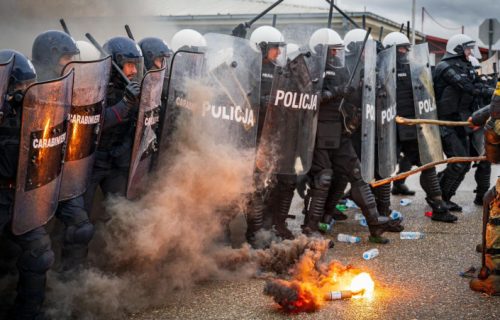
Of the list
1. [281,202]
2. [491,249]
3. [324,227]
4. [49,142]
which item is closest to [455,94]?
[324,227]

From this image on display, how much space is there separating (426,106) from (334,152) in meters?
1.44

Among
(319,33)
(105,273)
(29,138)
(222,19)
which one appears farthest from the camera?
(222,19)

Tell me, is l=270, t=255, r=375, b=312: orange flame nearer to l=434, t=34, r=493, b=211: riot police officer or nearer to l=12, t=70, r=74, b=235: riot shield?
l=12, t=70, r=74, b=235: riot shield

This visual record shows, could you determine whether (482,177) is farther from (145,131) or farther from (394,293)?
(145,131)

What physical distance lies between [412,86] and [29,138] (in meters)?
4.63

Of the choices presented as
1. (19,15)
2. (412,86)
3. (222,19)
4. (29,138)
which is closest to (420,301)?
(29,138)

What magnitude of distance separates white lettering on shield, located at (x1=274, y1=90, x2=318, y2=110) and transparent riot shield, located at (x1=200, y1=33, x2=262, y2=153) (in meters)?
0.36

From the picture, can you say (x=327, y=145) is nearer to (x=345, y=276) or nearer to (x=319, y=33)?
(x=319, y=33)

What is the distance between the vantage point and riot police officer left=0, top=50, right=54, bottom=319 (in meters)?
3.56

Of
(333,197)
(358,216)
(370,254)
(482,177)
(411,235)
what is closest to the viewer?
(370,254)

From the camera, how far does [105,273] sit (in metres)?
4.40

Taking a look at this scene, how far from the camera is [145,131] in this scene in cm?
454

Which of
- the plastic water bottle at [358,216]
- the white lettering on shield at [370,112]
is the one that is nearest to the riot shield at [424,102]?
the white lettering on shield at [370,112]

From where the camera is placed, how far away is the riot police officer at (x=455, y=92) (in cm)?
742
